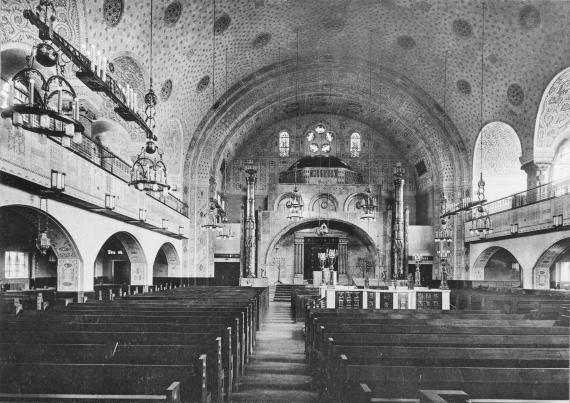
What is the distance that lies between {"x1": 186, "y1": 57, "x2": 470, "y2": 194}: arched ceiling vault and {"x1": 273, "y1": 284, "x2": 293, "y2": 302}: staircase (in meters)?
6.89

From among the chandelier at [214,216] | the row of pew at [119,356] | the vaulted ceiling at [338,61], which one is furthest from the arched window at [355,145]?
the row of pew at [119,356]

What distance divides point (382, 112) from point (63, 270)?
62.3ft

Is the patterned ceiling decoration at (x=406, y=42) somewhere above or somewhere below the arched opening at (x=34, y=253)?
above

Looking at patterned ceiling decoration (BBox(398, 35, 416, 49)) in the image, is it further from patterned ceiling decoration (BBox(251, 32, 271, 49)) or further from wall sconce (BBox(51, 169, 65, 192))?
wall sconce (BBox(51, 169, 65, 192))

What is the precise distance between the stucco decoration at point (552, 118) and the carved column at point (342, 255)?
12.6m

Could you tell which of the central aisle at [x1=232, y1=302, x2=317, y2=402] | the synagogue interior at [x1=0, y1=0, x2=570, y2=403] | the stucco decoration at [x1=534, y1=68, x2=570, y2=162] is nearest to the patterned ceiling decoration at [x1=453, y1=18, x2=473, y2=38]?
the synagogue interior at [x1=0, y1=0, x2=570, y2=403]

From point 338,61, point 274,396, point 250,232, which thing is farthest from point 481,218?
point 274,396

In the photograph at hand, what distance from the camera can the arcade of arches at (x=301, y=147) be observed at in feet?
42.8

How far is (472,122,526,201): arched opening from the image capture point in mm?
23172

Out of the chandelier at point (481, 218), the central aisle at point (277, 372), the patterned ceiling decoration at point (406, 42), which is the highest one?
the patterned ceiling decoration at point (406, 42)

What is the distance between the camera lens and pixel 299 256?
29766 mm

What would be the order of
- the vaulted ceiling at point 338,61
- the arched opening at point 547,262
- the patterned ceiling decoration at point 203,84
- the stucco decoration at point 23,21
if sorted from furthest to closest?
1. the patterned ceiling decoration at point 203,84
2. the arched opening at point 547,262
3. the vaulted ceiling at point 338,61
4. the stucco decoration at point 23,21

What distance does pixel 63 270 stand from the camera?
12.5 meters

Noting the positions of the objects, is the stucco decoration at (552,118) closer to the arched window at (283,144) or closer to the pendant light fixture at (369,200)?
the pendant light fixture at (369,200)
